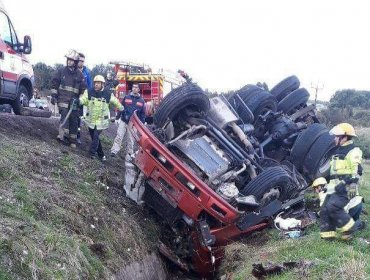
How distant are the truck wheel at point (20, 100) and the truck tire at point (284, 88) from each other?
466 centimetres

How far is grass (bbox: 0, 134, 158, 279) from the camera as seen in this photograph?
4.02m

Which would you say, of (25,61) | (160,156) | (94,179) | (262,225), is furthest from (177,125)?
(25,61)

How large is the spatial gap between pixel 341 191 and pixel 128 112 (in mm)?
3988

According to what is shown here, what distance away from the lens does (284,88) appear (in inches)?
369

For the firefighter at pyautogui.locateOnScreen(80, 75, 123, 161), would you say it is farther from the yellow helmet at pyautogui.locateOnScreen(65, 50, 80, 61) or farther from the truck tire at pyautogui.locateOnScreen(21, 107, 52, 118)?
the truck tire at pyautogui.locateOnScreen(21, 107, 52, 118)

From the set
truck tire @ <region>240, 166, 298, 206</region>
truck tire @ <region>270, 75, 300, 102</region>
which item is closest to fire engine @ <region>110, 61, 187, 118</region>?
truck tire @ <region>270, 75, 300, 102</region>

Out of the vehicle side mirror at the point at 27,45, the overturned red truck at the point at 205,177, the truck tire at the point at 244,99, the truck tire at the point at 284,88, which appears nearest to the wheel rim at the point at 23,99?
the vehicle side mirror at the point at 27,45

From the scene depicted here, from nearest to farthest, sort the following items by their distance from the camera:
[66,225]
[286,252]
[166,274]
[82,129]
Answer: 1. [66,225]
2. [286,252]
3. [166,274]
4. [82,129]

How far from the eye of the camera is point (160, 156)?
6051mm

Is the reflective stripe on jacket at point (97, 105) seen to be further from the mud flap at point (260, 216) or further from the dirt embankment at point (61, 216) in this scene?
the mud flap at point (260, 216)

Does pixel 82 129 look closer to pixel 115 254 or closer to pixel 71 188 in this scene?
pixel 71 188

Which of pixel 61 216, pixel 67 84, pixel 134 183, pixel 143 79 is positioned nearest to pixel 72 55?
pixel 67 84

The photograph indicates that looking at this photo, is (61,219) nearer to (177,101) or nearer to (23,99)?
(177,101)

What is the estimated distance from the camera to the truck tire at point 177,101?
660cm
